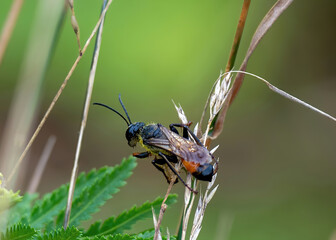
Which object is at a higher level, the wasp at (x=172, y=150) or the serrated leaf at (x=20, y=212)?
the wasp at (x=172, y=150)

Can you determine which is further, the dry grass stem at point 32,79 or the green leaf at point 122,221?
the green leaf at point 122,221

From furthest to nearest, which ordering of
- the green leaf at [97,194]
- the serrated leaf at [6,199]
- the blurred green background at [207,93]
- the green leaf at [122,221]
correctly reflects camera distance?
the blurred green background at [207,93] → the green leaf at [97,194] → the green leaf at [122,221] → the serrated leaf at [6,199]

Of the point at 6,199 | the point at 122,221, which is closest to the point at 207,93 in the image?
the point at 122,221

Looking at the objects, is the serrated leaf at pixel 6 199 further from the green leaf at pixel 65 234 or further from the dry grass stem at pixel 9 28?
the dry grass stem at pixel 9 28

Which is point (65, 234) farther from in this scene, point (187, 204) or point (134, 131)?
point (134, 131)

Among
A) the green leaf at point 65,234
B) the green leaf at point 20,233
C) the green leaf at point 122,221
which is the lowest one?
the green leaf at point 122,221

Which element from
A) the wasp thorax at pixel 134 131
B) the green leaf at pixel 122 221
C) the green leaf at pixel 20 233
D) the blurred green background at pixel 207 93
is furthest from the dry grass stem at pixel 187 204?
the blurred green background at pixel 207 93

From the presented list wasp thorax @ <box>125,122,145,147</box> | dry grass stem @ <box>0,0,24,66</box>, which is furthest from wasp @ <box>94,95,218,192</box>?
dry grass stem @ <box>0,0,24,66</box>
